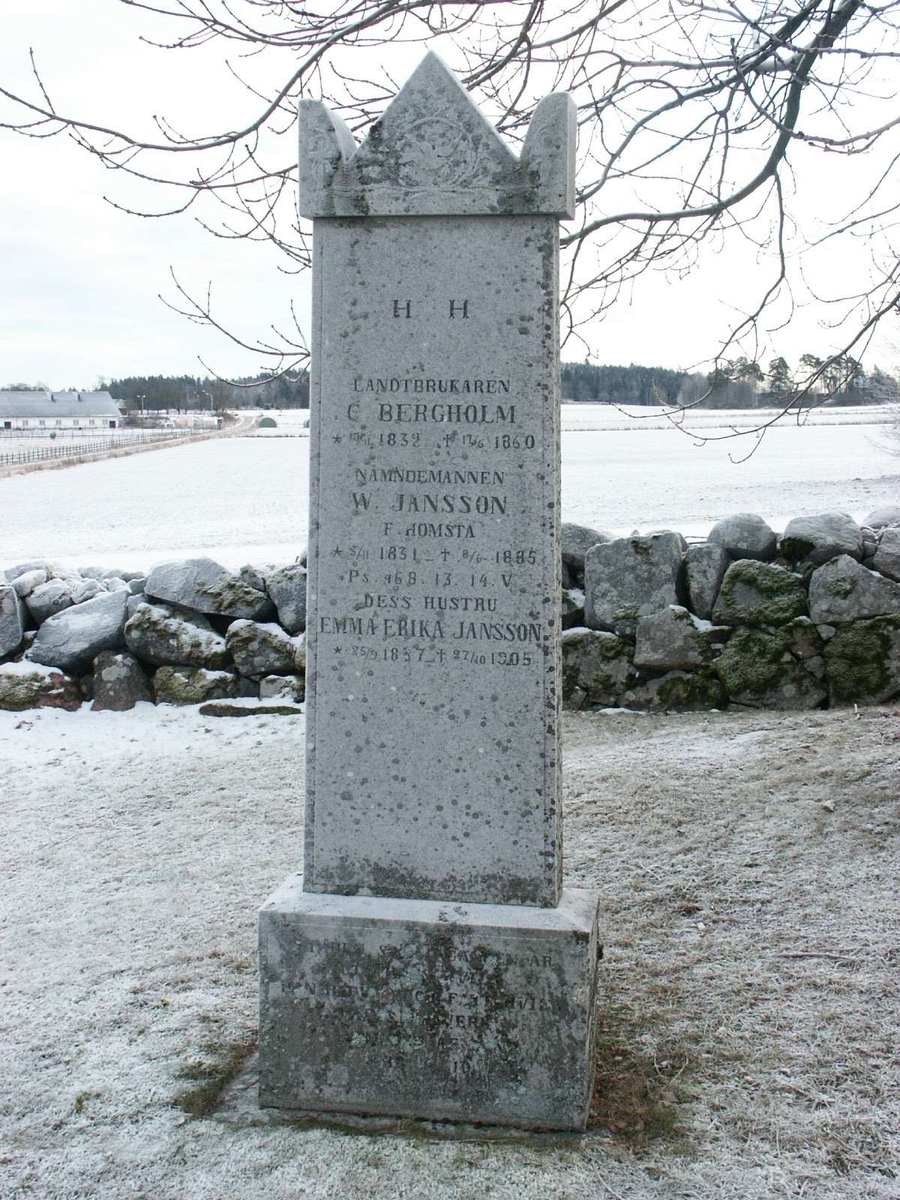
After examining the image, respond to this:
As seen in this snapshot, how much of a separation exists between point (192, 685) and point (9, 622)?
4.47 ft

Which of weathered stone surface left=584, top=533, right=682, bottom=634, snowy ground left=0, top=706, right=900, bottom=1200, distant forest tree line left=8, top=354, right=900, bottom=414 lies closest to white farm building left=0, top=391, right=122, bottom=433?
distant forest tree line left=8, top=354, right=900, bottom=414

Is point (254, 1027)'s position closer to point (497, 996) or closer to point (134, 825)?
point (497, 996)

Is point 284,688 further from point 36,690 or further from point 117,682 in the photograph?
point 36,690

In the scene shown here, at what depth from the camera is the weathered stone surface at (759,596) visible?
7211 millimetres

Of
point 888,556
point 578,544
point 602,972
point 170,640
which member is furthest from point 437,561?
point 888,556

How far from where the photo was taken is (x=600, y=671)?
24.3 feet

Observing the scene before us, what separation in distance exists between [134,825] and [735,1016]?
3.40 m

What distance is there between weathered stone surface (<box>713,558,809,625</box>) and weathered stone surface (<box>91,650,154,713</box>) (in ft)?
13.0

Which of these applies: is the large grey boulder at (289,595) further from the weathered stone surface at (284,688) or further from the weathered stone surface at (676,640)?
the weathered stone surface at (676,640)

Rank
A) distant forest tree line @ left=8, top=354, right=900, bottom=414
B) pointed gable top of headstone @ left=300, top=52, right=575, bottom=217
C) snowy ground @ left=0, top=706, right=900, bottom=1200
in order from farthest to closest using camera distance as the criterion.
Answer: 1. distant forest tree line @ left=8, top=354, right=900, bottom=414
2. pointed gable top of headstone @ left=300, top=52, right=575, bottom=217
3. snowy ground @ left=0, top=706, right=900, bottom=1200

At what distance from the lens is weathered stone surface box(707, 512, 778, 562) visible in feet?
24.3

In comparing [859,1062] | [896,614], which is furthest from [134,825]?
[896,614]

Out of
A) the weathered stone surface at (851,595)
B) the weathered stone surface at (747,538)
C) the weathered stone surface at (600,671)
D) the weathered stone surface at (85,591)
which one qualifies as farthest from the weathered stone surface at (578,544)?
the weathered stone surface at (85,591)

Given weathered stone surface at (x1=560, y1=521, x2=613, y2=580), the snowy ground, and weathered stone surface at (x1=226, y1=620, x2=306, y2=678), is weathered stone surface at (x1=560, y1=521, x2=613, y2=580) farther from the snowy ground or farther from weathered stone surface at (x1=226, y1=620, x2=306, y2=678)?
weathered stone surface at (x1=226, y1=620, x2=306, y2=678)
